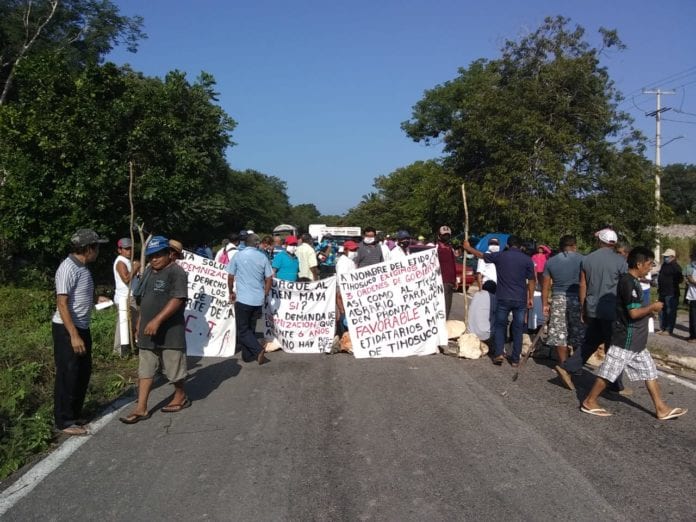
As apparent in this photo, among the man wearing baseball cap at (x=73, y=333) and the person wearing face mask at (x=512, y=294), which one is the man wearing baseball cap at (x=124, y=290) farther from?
the person wearing face mask at (x=512, y=294)

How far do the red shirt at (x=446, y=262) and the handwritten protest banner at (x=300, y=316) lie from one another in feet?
6.11

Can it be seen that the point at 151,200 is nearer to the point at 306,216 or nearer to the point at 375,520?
the point at 375,520

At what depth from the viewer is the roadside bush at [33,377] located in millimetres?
5062

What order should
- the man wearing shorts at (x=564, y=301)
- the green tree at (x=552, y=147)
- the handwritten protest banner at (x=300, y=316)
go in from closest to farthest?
the man wearing shorts at (x=564, y=301)
the handwritten protest banner at (x=300, y=316)
the green tree at (x=552, y=147)

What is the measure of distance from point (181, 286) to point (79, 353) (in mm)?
1086

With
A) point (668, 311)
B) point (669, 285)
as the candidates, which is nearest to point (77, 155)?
point (669, 285)

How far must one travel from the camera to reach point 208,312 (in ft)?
29.8

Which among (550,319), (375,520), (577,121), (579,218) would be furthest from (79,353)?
(577,121)

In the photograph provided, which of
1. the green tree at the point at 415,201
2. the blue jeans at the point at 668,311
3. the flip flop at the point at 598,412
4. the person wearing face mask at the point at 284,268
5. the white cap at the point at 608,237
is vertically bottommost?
the flip flop at the point at 598,412

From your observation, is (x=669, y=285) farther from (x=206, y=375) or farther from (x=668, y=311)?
(x=206, y=375)

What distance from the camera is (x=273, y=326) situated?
30.6 ft

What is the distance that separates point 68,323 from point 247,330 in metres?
3.33

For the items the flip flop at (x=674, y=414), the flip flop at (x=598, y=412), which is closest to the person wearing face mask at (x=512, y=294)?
the flip flop at (x=598, y=412)

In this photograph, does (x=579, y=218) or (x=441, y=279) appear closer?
(x=441, y=279)
